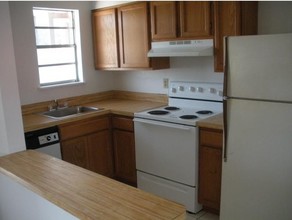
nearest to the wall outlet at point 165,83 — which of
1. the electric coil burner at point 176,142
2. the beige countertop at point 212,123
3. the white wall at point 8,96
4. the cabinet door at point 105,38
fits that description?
the electric coil burner at point 176,142

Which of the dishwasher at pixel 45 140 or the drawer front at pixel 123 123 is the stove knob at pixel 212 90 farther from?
the dishwasher at pixel 45 140

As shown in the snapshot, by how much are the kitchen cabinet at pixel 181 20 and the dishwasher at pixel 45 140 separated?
1.42 m

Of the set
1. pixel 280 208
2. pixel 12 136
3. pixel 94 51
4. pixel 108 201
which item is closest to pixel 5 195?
pixel 12 136

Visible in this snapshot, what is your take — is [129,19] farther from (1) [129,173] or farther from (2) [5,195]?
(2) [5,195]

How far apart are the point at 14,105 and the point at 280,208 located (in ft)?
6.36

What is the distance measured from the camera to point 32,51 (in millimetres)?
3412

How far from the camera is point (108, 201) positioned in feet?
4.29

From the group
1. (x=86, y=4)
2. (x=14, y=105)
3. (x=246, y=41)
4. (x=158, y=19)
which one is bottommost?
(x=14, y=105)

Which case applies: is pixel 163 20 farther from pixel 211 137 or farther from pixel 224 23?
pixel 211 137

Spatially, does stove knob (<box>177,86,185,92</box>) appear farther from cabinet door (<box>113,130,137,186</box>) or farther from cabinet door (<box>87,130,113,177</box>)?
cabinet door (<box>87,130,113,177</box>)

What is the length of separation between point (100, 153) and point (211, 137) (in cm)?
133

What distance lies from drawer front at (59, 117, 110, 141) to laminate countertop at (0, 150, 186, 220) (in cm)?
124

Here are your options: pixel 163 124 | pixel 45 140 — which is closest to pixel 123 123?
pixel 163 124

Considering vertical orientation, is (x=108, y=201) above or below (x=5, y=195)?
above
